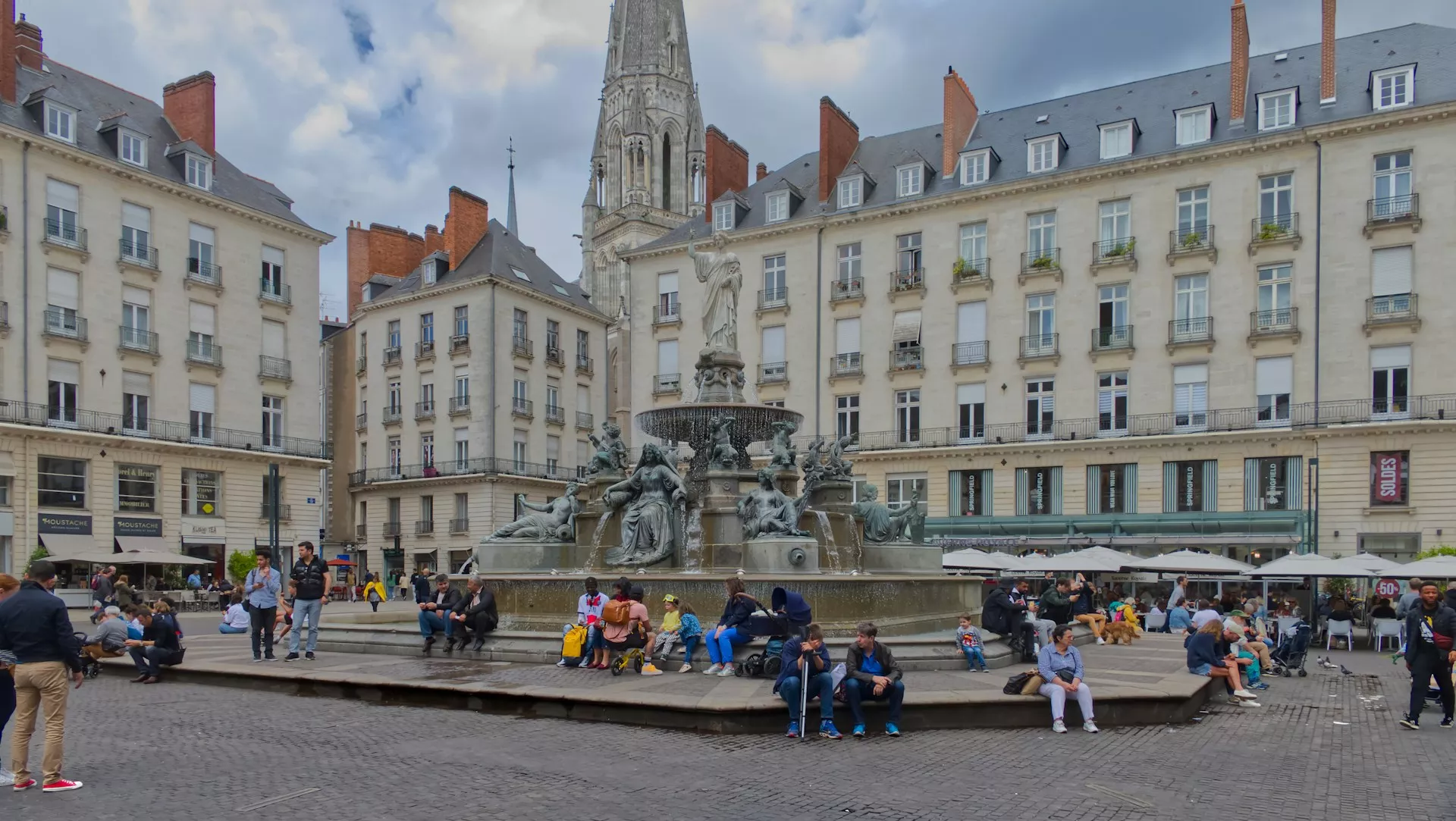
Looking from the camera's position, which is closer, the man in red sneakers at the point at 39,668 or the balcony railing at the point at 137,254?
the man in red sneakers at the point at 39,668

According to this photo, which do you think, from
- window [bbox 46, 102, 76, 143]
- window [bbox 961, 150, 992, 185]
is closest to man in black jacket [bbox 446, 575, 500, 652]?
window [bbox 46, 102, 76, 143]

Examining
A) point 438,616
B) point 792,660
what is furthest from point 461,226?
point 792,660

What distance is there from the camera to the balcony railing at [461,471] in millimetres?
51250

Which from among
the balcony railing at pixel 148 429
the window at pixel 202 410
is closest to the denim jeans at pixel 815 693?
the balcony railing at pixel 148 429

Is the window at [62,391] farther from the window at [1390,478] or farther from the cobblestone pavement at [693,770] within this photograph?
the window at [1390,478]

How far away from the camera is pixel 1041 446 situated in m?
41.0

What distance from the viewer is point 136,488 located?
3944 cm

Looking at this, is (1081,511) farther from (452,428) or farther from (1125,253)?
(452,428)

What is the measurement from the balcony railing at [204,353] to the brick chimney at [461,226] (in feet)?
46.7

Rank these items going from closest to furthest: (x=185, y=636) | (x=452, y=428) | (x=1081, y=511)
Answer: (x=185, y=636)
(x=1081, y=511)
(x=452, y=428)

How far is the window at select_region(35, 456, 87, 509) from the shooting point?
3659 centimetres

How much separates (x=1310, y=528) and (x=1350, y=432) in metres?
3.32

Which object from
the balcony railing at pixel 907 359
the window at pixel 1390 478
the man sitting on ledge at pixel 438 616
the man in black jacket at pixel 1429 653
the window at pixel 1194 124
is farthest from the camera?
the balcony railing at pixel 907 359

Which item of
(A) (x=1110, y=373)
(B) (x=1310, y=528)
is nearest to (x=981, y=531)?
(A) (x=1110, y=373)
